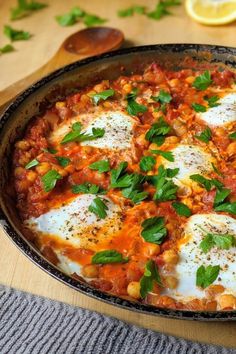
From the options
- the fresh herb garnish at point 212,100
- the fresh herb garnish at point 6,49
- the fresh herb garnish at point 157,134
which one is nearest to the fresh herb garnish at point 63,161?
the fresh herb garnish at point 157,134

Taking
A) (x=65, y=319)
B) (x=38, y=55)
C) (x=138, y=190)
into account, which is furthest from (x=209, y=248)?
(x=38, y=55)

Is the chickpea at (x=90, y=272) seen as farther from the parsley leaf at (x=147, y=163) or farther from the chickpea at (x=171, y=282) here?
the parsley leaf at (x=147, y=163)

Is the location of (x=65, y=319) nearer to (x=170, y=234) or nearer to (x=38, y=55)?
(x=170, y=234)

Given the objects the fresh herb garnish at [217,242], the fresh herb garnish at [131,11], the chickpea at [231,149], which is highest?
the fresh herb garnish at [217,242]

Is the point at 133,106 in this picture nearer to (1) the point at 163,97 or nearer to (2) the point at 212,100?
(1) the point at 163,97

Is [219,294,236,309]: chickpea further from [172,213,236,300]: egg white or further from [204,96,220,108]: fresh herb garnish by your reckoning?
[204,96,220,108]: fresh herb garnish

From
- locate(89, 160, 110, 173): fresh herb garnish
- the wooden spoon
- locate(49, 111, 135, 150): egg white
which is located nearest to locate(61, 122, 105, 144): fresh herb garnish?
locate(49, 111, 135, 150): egg white

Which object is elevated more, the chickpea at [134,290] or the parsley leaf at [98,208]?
the parsley leaf at [98,208]
